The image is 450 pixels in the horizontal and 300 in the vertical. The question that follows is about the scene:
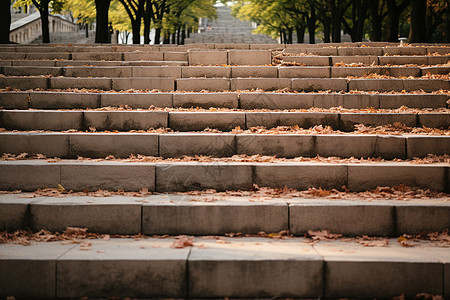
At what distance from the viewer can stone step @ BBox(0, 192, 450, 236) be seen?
4219 mm

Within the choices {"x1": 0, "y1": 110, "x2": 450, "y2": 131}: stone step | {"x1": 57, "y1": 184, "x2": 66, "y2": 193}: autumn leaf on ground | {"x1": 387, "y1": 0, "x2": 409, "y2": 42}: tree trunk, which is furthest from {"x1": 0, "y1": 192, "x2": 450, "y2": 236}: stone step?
{"x1": 387, "y1": 0, "x2": 409, "y2": 42}: tree trunk

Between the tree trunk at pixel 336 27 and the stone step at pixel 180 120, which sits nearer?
the stone step at pixel 180 120

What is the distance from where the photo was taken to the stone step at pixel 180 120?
623cm

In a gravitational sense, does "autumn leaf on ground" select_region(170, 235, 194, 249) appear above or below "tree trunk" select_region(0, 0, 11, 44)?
below

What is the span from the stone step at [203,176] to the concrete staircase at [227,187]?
16 mm

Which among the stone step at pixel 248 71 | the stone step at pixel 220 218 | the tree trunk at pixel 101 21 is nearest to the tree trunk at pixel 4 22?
the tree trunk at pixel 101 21

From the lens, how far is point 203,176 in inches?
193

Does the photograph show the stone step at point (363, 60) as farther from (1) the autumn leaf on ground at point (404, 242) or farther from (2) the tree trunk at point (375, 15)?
(2) the tree trunk at point (375, 15)

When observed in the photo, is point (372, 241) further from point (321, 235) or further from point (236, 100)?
point (236, 100)

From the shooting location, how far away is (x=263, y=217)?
4.26 meters

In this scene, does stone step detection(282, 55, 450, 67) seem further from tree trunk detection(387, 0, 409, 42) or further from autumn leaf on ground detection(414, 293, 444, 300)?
tree trunk detection(387, 0, 409, 42)

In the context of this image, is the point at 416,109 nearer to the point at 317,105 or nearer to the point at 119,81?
the point at 317,105

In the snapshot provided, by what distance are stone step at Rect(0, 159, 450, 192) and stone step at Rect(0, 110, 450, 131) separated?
1426 millimetres

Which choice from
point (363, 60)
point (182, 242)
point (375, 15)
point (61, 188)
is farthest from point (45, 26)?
point (182, 242)
